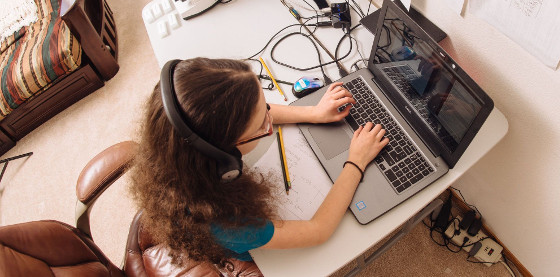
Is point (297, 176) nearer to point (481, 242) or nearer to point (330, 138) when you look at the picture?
point (330, 138)

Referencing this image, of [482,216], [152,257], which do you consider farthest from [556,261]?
[152,257]

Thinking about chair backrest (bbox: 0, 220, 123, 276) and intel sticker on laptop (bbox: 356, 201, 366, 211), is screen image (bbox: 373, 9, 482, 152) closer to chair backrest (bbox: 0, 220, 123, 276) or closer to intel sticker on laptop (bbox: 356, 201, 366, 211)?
intel sticker on laptop (bbox: 356, 201, 366, 211)

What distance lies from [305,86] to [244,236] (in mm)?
476

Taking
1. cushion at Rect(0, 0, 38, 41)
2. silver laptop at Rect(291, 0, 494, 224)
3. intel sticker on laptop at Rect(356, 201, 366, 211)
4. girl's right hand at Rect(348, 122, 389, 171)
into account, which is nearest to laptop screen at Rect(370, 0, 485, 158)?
silver laptop at Rect(291, 0, 494, 224)

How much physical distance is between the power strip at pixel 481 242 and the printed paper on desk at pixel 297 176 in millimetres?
766

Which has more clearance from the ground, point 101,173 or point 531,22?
point 531,22

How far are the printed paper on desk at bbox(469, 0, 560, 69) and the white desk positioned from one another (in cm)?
22

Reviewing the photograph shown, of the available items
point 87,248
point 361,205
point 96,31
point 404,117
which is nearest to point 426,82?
point 404,117

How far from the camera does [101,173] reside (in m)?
0.97

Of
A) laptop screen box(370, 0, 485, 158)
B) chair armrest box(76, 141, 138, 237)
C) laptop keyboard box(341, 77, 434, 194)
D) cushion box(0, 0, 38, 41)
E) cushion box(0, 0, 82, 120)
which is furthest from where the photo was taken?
cushion box(0, 0, 38, 41)

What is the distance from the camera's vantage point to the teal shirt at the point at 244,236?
77 cm

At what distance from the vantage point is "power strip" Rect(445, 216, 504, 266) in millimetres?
1318

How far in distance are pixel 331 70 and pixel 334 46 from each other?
98 mm

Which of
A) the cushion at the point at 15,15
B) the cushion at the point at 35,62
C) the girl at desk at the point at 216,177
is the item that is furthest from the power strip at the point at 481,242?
the cushion at the point at 15,15
